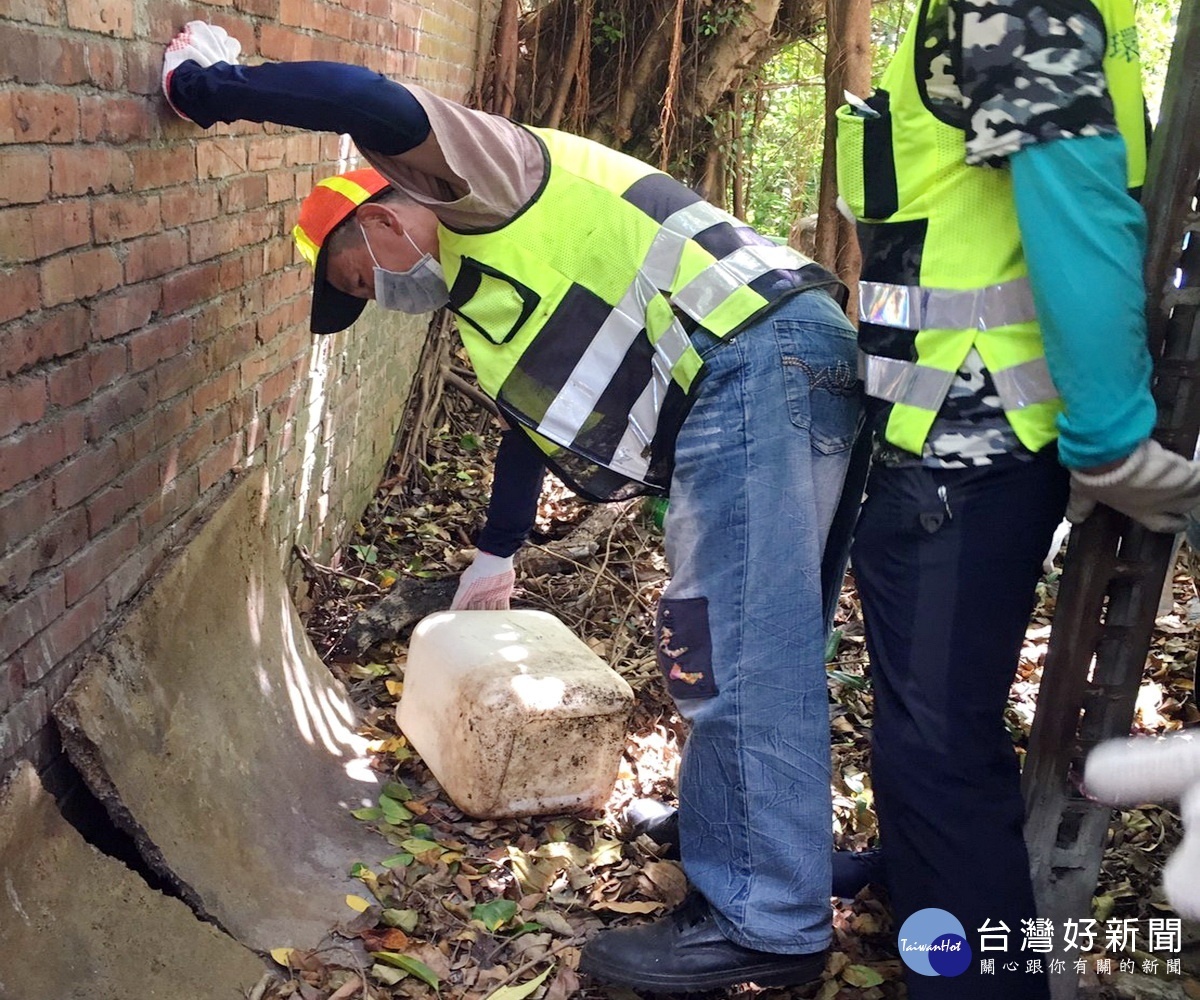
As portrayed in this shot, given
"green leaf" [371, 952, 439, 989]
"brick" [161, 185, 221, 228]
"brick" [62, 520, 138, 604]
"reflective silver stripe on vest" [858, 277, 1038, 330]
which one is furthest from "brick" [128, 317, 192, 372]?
"reflective silver stripe on vest" [858, 277, 1038, 330]

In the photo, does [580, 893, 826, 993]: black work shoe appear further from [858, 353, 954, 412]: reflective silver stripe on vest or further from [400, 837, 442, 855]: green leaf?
[858, 353, 954, 412]: reflective silver stripe on vest

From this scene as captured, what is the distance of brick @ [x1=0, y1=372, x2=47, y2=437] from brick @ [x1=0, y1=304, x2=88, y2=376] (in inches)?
1.0

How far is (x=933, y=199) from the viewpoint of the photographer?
6.37 ft

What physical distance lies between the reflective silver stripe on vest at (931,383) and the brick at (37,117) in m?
1.47

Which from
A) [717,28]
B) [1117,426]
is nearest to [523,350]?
[1117,426]

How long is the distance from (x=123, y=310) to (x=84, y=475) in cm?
34

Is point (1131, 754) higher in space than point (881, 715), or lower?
higher

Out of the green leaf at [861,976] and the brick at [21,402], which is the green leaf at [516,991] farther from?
the brick at [21,402]

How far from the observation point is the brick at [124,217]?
2083 mm

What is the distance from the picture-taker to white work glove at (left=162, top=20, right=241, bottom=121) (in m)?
2.27

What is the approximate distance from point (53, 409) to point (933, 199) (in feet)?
5.17

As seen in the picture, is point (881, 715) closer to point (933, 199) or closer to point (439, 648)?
point (933, 199)

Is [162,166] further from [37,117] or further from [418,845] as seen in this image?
[418,845]

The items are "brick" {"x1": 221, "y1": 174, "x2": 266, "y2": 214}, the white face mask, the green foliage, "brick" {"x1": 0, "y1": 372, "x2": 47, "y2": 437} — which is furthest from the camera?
the green foliage
